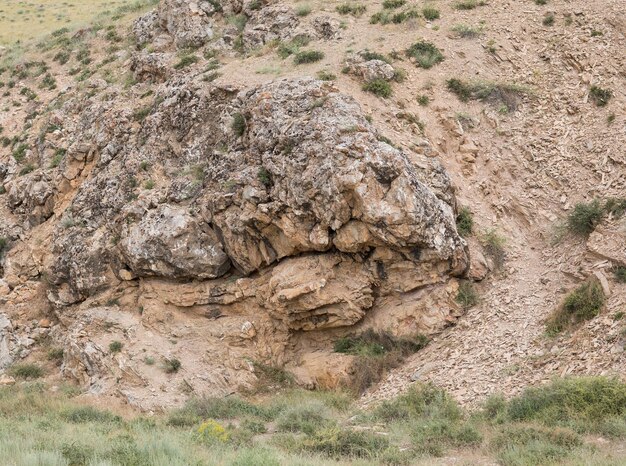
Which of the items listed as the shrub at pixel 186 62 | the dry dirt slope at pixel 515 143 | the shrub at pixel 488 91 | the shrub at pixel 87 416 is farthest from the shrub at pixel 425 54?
the shrub at pixel 87 416

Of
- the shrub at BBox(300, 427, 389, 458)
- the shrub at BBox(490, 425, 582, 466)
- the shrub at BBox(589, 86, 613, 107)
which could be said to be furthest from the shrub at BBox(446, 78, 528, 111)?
the shrub at BBox(300, 427, 389, 458)

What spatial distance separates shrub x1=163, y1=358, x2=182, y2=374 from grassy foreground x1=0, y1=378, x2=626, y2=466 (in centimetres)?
145

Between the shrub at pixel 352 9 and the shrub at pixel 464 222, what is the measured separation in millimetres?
8904

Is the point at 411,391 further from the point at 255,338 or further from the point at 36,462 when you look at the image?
the point at 36,462

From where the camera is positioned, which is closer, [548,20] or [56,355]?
[56,355]

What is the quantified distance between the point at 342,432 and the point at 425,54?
1273 centimetres

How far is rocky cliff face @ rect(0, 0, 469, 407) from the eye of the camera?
1404 centimetres

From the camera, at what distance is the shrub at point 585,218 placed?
46.9 feet

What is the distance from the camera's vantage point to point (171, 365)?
14.2m

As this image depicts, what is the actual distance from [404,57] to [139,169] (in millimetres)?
8224

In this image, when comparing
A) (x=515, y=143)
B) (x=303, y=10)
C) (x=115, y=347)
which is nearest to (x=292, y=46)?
(x=303, y=10)

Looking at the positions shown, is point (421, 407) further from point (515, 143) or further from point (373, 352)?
point (515, 143)

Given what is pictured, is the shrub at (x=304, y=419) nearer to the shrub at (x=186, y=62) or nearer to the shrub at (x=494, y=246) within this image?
the shrub at (x=494, y=246)

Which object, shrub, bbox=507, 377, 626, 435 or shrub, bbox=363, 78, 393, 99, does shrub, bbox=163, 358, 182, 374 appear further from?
shrub, bbox=363, 78, 393, 99
